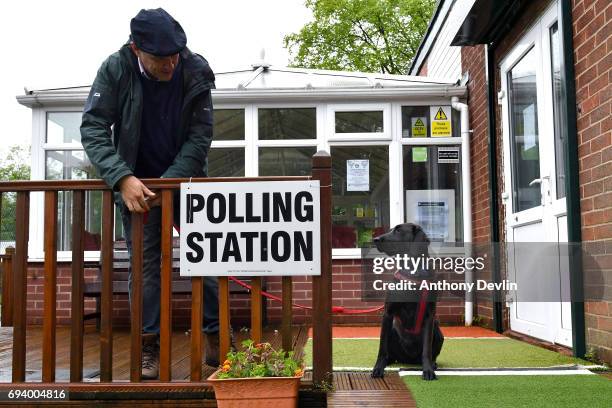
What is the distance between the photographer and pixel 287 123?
6914 millimetres

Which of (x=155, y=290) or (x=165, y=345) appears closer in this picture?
→ (x=165, y=345)

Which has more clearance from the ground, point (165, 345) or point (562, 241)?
point (562, 241)

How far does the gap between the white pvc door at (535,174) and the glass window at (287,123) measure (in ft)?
7.15

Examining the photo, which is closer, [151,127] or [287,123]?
[151,127]

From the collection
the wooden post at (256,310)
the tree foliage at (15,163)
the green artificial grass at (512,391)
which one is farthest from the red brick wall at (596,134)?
the tree foliage at (15,163)

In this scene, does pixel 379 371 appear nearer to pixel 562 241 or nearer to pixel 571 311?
pixel 571 311

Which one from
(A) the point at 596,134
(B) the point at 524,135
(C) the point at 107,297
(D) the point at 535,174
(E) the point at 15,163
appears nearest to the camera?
(C) the point at 107,297

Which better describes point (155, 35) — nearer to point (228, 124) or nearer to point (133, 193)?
point (133, 193)

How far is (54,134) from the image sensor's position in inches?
275

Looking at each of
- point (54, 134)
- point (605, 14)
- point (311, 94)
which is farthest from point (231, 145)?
point (605, 14)

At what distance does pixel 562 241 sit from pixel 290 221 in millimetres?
2189

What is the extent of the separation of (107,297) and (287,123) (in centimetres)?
430

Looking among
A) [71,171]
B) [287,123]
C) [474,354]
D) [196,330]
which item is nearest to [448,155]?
[287,123]

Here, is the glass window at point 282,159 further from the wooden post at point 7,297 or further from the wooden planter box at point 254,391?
the wooden planter box at point 254,391
